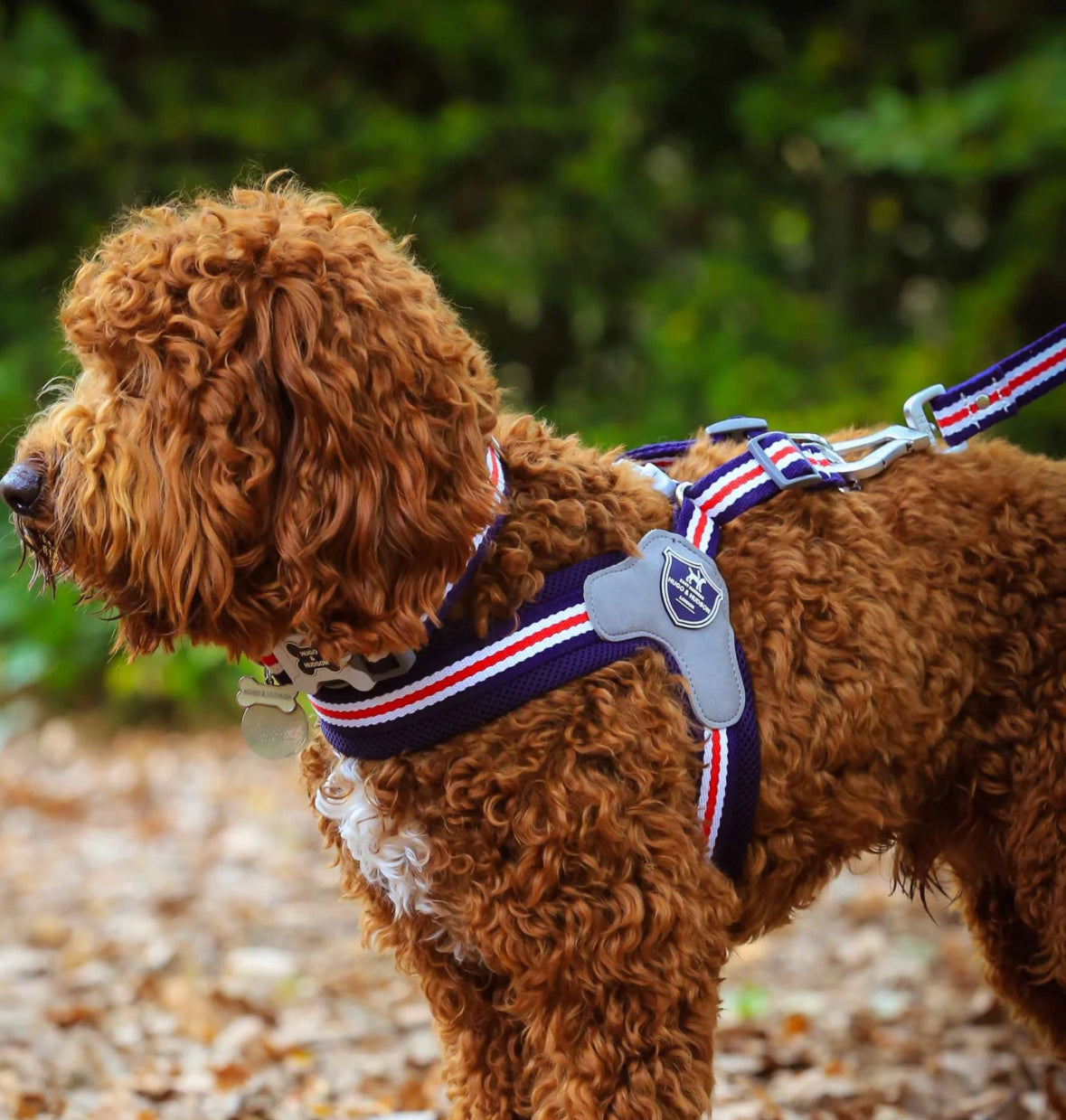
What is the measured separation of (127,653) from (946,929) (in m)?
3.84

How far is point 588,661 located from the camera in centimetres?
221

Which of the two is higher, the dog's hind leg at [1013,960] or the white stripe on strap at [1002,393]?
the white stripe on strap at [1002,393]

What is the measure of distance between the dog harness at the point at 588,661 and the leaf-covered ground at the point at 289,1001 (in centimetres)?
157

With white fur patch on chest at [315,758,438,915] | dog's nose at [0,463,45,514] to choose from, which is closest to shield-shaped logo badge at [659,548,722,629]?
white fur patch on chest at [315,758,438,915]

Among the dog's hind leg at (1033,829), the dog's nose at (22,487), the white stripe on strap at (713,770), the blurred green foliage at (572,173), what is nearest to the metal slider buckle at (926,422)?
the dog's hind leg at (1033,829)

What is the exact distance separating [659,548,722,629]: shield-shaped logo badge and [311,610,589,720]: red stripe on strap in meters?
0.17

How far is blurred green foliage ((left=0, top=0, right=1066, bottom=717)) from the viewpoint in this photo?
7.17 metres

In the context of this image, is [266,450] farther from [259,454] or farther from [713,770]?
[713,770]

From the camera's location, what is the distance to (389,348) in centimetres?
208

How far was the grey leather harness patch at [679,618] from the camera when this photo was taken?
7.39 ft

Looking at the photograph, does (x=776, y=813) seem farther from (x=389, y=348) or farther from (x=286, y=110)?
(x=286, y=110)

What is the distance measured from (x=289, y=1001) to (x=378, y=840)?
94.6 inches

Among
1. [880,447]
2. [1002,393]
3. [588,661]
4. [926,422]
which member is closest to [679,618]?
[588,661]

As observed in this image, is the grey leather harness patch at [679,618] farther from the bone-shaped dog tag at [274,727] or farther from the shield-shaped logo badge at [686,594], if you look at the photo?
the bone-shaped dog tag at [274,727]
